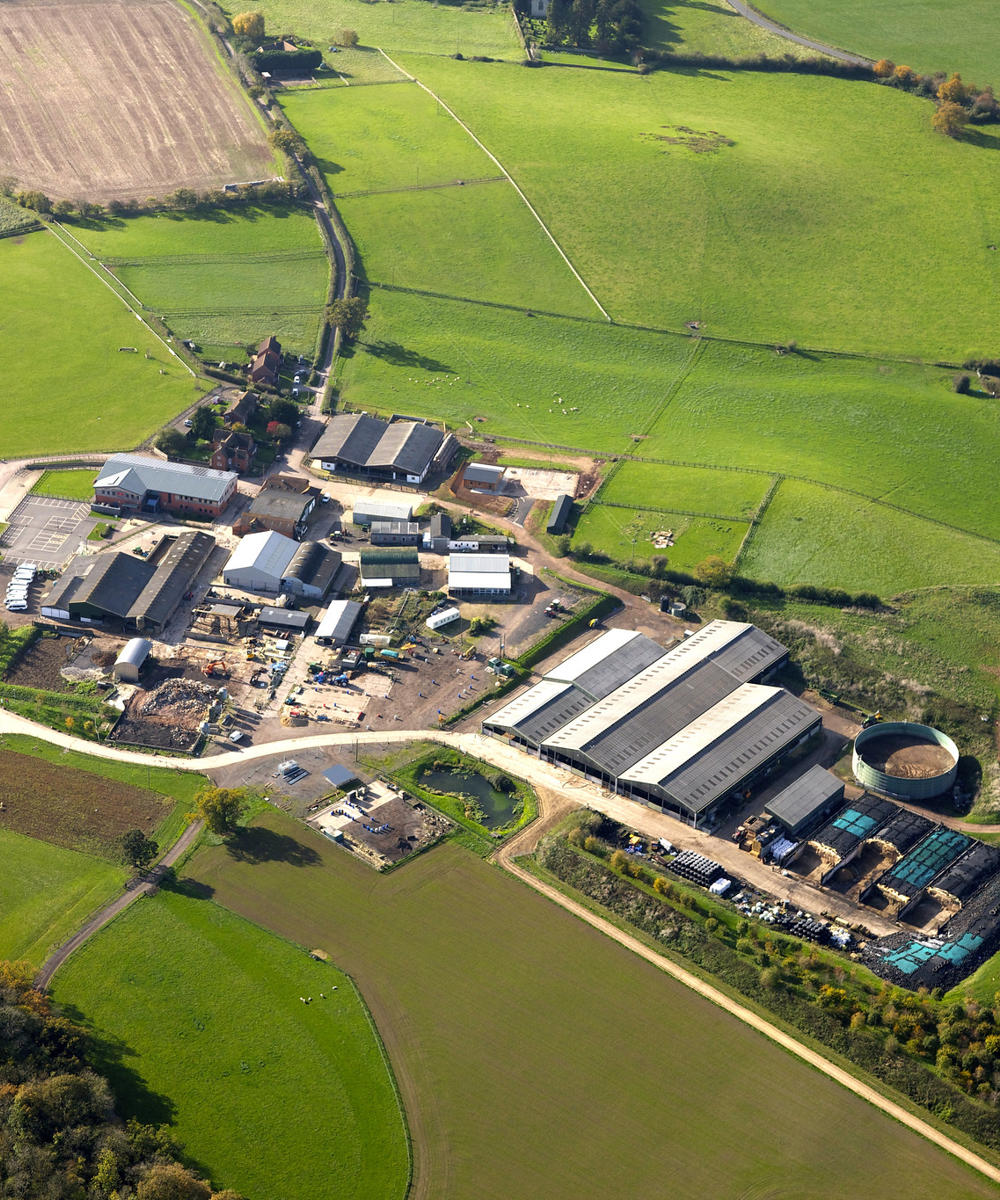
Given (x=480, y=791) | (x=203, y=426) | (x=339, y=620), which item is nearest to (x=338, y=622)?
(x=339, y=620)

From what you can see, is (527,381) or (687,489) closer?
(687,489)

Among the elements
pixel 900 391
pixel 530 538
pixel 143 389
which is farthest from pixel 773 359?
pixel 143 389

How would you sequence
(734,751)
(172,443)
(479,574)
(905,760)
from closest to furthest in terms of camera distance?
(734,751) → (905,760) → (479,574) → (172,443)

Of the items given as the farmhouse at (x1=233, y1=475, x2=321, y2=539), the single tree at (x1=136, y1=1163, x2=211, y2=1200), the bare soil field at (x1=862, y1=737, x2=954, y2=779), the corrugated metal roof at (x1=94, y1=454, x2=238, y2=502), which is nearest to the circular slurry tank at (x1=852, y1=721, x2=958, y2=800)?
the bare soil field at (x1=862, y1=737, x2=954, y2=779)

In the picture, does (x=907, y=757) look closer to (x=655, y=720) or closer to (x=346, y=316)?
(x=655, y=720)

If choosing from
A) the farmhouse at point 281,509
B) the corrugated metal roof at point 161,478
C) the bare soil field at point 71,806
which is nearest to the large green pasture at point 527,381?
the farmhouse at point 281,509

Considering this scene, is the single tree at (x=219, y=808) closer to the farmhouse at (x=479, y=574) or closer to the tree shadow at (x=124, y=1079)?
the tree shadow at (x=124, y=1079)
